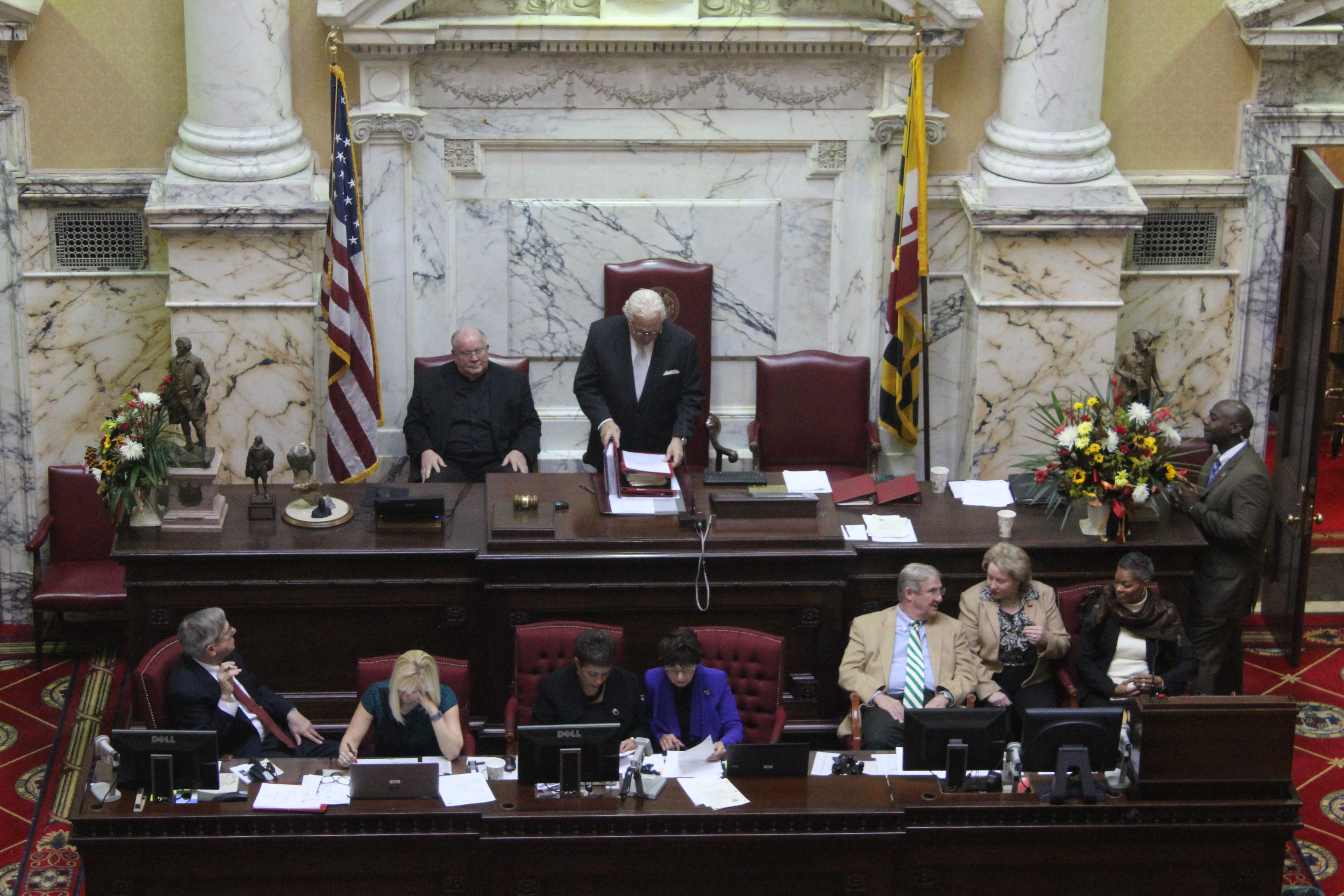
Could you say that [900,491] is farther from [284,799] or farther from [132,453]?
[132,453]

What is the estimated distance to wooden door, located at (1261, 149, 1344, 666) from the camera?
791cm

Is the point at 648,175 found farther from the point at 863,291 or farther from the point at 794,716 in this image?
the point at 794,716

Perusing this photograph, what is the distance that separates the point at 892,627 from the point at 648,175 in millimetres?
3035

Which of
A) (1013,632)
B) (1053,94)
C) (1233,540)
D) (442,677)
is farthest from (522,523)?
(1053,94)

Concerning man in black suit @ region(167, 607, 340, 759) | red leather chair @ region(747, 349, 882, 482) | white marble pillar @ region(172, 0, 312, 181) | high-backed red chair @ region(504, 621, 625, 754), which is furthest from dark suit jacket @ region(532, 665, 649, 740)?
white marble pillar @ region(172, 0, 312, 181)

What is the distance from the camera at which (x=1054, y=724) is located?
5.65 meters

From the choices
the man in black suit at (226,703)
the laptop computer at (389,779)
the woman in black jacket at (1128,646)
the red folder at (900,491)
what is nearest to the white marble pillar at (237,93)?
the man in black suit at (226,703)

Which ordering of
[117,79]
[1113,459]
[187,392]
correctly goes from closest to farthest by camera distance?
[1113,459] → [187,392] → [117,79]

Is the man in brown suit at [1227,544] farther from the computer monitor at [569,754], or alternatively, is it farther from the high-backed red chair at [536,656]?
the computer monitor at [569,754]

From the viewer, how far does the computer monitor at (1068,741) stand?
5625mm

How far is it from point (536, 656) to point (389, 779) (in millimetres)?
1135

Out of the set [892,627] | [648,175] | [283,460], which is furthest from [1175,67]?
[283,460]

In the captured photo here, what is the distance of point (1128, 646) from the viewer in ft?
22.5

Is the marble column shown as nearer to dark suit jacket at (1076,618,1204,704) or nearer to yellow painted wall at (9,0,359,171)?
dark suit jacket at (1076,618,1204,704)
